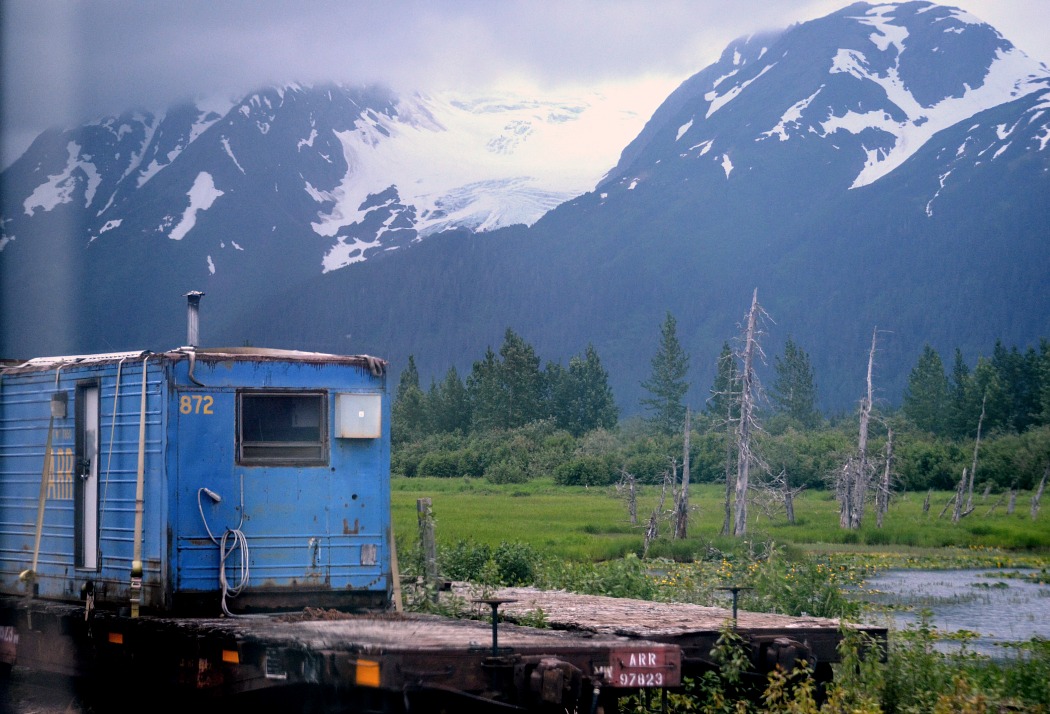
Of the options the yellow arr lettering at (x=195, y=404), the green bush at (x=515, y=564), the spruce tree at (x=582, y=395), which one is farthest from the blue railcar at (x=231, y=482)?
the spruce tree at (x=582, y=395)

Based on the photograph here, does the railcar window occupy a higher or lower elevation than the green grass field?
higher

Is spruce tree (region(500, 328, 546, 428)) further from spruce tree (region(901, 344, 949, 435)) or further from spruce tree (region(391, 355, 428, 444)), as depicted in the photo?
spruce tree (region(901, 344, 949, 435))

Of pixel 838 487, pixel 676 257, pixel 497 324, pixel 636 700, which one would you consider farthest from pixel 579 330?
pixel 636 700

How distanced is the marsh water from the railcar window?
32.3ft

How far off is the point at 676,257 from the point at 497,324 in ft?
109

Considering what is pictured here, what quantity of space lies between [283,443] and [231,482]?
532 millimetres

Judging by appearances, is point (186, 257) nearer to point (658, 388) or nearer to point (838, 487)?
point (658, 388)

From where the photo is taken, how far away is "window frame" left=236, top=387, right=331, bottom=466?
378 inches

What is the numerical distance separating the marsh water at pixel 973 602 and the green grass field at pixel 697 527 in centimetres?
384

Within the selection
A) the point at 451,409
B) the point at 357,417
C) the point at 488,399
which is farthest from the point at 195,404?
the point at 451,409

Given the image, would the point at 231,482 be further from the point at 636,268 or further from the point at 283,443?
the point at 636,268

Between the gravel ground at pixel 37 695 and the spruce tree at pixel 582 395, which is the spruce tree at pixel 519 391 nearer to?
the spruce tree at pixel 582 395

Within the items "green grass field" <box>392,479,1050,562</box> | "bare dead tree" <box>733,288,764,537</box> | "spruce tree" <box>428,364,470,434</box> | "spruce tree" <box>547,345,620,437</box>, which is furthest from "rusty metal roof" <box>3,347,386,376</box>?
"spruce tree" <box>547,345,620,437</box>

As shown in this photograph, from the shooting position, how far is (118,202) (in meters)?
170
